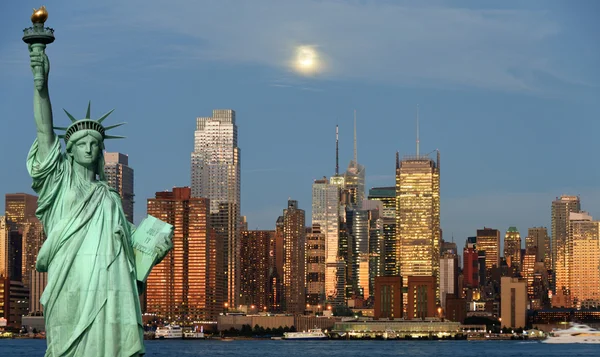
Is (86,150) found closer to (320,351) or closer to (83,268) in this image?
(83,268)

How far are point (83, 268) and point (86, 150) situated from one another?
1.81 m

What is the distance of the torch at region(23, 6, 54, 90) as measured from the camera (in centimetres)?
2017

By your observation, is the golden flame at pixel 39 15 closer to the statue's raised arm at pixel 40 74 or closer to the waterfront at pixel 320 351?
the statue's raised arm at pixel 40 74

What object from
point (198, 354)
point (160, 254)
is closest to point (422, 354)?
point (198, 354)

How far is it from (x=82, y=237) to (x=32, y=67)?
8.69 feet

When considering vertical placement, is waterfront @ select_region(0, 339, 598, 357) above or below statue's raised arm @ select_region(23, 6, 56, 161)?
below

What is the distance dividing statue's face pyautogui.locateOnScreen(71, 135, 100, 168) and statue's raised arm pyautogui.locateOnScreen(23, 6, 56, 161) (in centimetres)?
45

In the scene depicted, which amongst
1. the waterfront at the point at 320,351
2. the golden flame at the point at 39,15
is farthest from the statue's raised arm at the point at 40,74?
the waterfront at the point at 320,351

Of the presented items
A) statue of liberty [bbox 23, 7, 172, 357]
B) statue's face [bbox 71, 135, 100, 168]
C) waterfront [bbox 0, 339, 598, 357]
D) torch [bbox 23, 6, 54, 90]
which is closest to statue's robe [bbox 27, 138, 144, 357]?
statue of liberty [bbox 23, 7, 172, 357]

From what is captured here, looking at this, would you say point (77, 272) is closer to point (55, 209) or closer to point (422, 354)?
point (55, 209)

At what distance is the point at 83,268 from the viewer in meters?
20.2

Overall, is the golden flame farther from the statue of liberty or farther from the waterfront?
the waterfront

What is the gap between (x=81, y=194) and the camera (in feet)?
67.7

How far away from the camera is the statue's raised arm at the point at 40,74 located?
2022 cm
